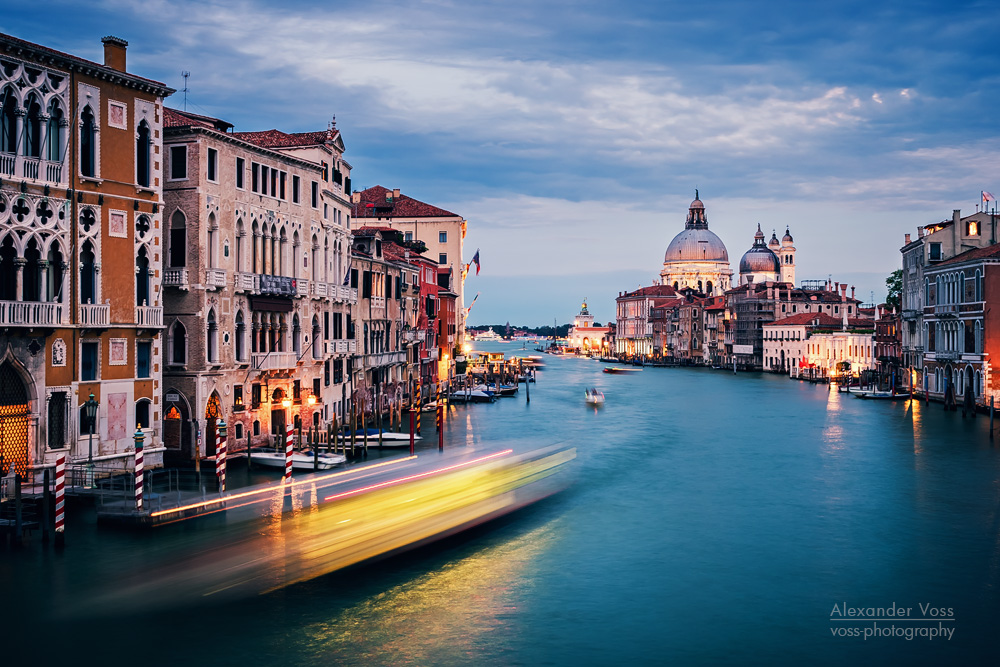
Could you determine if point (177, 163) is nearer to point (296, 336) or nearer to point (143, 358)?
point (143, 358)

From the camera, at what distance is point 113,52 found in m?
20.2

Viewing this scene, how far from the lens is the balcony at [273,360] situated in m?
25.0

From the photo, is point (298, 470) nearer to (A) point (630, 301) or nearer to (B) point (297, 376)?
(B) point (297, 376)

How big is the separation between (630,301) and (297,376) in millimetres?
125276

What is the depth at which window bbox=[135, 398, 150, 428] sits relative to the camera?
68.1 ft

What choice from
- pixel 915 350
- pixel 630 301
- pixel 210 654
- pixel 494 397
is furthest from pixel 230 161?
pixel 630 301

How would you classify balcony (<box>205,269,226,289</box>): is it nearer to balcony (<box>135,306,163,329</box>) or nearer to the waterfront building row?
the waterfront building row

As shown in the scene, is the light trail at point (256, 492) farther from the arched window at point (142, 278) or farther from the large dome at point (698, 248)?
the large dome at point (698, 248)

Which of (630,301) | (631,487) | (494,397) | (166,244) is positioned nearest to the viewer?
(166,244)

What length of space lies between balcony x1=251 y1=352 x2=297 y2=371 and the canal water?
6124mm

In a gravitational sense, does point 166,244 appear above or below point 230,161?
below

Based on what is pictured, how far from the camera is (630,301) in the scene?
5881 inches

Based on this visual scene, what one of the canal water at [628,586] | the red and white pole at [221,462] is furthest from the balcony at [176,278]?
the canal water at [628,586]

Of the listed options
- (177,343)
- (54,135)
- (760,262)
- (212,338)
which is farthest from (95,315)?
(760,262)
